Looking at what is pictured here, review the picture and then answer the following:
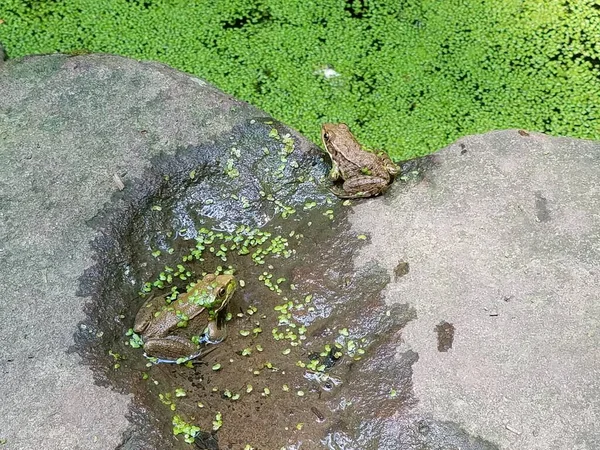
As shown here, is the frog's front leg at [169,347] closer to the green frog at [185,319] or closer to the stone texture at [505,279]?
the green frog at [185,319]

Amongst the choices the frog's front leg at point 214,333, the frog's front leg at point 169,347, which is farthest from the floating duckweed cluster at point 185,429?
the frog's front leg at point 214,333

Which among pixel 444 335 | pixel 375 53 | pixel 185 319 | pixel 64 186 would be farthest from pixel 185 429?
pixel 375 53

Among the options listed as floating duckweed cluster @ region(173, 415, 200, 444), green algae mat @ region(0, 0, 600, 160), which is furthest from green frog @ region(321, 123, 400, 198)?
floating duckweed cluster @ region(173, 415, 200, 444)

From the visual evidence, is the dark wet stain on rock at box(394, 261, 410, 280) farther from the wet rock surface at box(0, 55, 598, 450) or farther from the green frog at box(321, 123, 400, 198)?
the green frog at box(321, 123, 400, 198)

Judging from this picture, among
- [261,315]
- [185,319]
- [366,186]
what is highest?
[366,186]

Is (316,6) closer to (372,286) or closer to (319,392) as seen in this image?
(372,286)

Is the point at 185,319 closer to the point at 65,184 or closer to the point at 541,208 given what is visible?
the point at 65,184

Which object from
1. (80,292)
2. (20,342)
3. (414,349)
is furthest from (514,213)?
(20,342)
